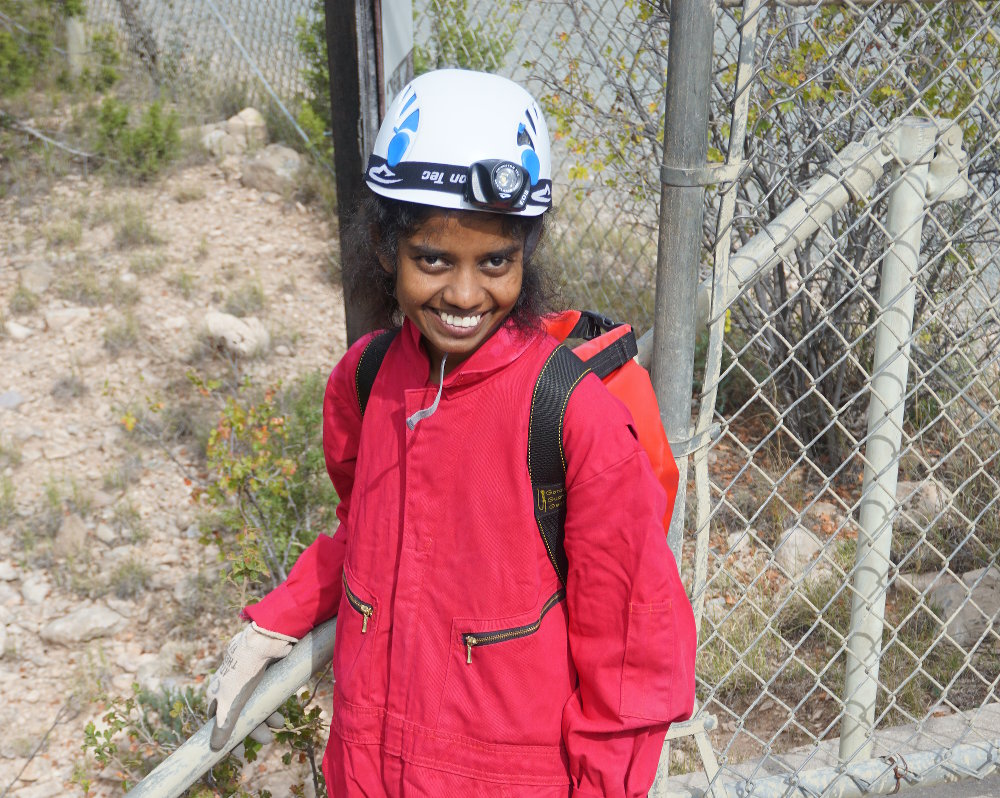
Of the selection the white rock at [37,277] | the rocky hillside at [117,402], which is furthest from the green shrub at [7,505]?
the white rock at [37,277]

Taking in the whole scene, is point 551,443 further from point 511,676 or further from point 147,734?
point 147,734

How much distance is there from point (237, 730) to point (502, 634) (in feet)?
1.48

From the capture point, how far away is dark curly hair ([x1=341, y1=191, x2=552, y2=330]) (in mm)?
1455

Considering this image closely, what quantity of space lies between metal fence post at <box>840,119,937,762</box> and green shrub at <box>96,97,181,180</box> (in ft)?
17.6

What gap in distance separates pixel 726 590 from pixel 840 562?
399 millimetres

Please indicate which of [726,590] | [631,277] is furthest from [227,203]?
[726,590]

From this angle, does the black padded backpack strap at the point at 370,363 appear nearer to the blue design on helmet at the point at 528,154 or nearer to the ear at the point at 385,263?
the ear at the point at 385,263

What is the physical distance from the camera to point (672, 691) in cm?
141

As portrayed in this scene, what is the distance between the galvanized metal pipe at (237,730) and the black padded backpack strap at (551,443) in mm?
448

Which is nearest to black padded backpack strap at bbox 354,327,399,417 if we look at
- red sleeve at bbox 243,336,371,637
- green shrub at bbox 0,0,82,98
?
red sleeve at bbox 243,336,371,637

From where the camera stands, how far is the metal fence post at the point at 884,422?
193 cm

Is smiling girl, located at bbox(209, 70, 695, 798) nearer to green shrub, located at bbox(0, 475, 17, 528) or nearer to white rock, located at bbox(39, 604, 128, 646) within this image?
white rock, located at bbox(39, 604, 128, 646)

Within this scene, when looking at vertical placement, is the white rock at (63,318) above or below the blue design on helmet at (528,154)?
below

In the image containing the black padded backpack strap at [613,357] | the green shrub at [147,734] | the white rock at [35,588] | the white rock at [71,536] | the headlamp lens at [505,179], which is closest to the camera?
the headlamp lens at [505,179]
